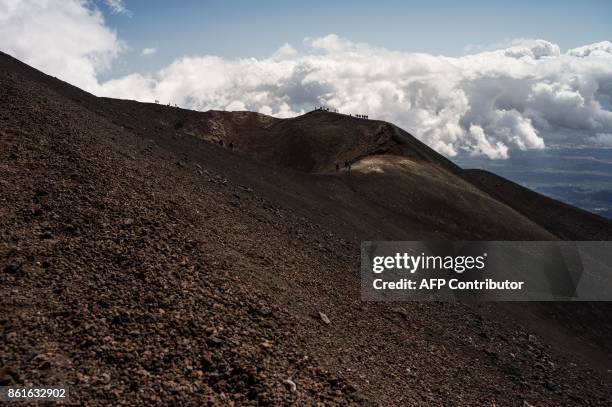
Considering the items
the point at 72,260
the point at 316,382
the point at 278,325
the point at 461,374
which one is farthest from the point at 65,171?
the point at 461,374

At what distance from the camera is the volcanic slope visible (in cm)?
872

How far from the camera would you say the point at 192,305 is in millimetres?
10750

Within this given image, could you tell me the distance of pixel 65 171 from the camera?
47.6ft

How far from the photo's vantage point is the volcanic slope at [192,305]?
8.72 metres

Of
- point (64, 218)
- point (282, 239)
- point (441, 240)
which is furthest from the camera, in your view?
point (441, 240)

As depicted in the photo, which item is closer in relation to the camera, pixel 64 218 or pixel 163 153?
pixel 64 218

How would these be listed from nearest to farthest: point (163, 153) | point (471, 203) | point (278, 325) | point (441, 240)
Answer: point (278, 325)
point (163, 153)
point (441, 240)
point (471, 203)

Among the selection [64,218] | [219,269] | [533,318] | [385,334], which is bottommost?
[533,318]

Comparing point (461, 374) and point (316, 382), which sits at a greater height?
point (316, 382)

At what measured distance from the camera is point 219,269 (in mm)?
12891

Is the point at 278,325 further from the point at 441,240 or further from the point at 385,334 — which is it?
the point at 441,240

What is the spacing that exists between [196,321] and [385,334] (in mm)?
7325

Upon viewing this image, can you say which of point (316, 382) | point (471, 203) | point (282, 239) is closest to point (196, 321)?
point (316, 382)

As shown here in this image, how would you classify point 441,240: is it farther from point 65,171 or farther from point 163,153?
point 65,171
